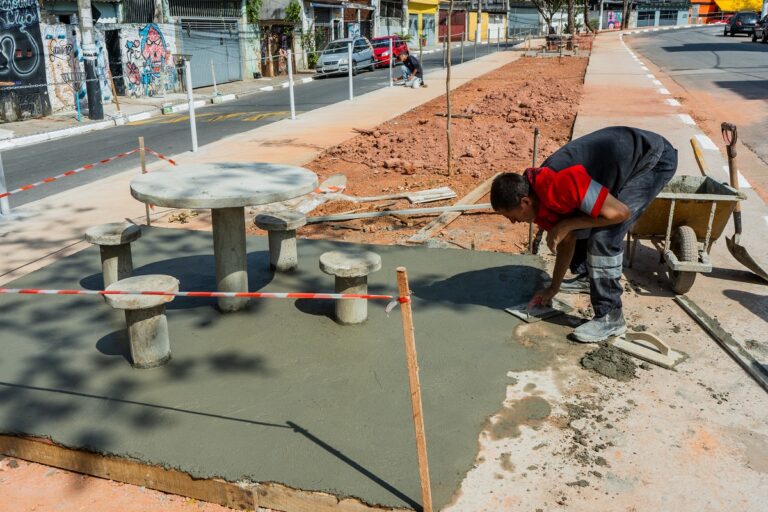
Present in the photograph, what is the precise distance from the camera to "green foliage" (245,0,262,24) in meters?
29.6

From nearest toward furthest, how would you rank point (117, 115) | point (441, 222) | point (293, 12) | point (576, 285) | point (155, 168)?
point (576, 285), point (441, 222), point (155, 168), point (117, 115), point (293, 12)

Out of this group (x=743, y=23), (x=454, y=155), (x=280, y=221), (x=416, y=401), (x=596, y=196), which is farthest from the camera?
(x=743, y=23)

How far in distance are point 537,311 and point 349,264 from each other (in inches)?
58.5

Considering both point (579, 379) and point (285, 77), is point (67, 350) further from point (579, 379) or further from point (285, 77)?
point (285, 77)

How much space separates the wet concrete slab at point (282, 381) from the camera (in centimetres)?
349

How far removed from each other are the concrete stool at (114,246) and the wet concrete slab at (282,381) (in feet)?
1.05

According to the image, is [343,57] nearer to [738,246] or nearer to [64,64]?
[64,64]

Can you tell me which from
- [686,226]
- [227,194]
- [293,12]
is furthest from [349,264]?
[293,12]

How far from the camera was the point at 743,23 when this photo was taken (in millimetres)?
46688

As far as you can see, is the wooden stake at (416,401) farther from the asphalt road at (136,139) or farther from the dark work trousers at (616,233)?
the asphalt road at (136,139)

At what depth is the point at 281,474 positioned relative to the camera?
3.37 meters

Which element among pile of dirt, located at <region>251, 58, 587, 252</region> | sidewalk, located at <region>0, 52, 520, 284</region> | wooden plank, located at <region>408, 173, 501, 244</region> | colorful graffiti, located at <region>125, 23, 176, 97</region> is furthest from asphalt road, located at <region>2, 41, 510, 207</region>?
wooden plank, located at <region>408, 173, 501, 244</region>

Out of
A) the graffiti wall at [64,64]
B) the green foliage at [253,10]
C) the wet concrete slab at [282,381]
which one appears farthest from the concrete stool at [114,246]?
the green foliage at [253,10]

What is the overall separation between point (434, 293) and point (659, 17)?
293ft
